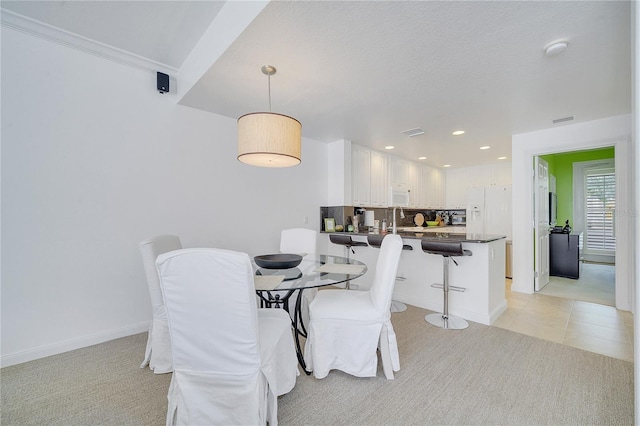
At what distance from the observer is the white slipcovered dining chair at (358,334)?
6.24 feet

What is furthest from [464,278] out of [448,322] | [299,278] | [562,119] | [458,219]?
[458,219]

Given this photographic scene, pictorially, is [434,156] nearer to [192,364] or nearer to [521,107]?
[521,107]

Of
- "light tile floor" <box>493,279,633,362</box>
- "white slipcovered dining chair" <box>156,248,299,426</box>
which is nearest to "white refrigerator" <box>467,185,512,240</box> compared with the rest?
"light tile floor" <box>493,279,633,362</box>

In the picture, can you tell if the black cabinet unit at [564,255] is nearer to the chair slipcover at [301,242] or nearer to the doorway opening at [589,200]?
the doorway opening at [589,200]

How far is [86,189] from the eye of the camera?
2432mm

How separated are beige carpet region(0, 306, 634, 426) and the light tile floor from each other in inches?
10.2

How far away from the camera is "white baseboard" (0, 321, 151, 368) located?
2131mm

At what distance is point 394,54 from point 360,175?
9.27ft

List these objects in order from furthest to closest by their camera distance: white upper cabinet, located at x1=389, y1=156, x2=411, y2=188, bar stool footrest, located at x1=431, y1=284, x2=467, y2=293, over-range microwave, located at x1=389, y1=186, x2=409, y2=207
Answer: white upper cabinet, located at x1=389, y1=156, x2=411, y2=188, over-range microwave, located at x1=389, y1=186, x2=409, y2=207, bar stool footrest, located at x1=431, y1=284, x2=467, y2=293

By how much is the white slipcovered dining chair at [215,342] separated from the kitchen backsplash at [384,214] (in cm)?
325

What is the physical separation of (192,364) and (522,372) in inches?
88.2

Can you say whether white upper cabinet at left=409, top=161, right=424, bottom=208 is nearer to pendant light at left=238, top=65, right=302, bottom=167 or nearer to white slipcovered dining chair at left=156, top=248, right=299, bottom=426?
pendant light at left=238, top=65, right=302, bottom=167

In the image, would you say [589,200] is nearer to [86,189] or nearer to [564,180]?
[564,180]

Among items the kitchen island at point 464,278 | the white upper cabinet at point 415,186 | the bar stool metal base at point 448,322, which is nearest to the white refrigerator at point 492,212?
the white upper cabinet at point 415,186
